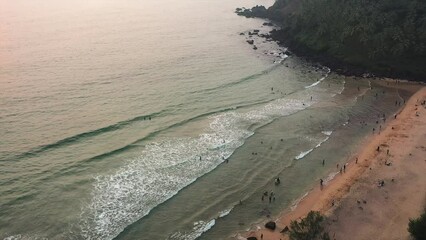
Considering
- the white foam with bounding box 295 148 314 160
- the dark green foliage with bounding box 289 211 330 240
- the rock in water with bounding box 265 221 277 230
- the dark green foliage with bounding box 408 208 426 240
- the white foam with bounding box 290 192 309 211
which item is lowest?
the white foam with bounding box 290 192 309 211

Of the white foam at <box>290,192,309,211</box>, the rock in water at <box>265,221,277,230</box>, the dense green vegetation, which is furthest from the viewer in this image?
the dense green vegetation

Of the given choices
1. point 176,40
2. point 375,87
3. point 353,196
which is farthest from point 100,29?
point 353,196

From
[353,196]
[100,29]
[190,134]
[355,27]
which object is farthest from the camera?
[100,29]

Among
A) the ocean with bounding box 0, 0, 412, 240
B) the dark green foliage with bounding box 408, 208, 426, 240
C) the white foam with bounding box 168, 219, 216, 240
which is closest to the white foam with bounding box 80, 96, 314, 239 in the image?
the ocean with bounding box 0, 0, 412, 240

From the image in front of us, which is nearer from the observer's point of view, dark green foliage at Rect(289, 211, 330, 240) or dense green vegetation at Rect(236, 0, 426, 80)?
dark green foliage at Rect(289, 211, 330, 240)

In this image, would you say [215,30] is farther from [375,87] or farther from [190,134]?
[190,134]

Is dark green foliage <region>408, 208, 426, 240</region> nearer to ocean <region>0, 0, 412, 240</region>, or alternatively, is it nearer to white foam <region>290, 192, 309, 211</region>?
white foam <region>290, 192, 309, 211</region>
